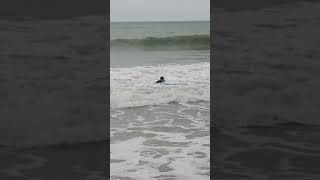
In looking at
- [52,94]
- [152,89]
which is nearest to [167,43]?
[152,89]

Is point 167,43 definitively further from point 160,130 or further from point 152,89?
point 160,130

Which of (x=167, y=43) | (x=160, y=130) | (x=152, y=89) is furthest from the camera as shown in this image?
(x=167, y=43)

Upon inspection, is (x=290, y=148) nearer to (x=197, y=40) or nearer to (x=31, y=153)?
(x=31, y=153)

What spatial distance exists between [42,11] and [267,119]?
1.70 metres

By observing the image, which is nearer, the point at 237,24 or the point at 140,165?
the point at 237,24

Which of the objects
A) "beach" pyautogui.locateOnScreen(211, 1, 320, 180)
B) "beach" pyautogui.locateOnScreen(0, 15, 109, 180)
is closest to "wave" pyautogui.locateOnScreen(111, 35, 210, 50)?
"beach" pyautogui.locateOnScreen(211, 1, 320, 180)

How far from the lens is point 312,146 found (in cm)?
298

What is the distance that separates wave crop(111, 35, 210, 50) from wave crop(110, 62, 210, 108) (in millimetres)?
13442

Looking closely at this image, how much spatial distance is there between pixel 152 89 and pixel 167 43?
1907 centimetres

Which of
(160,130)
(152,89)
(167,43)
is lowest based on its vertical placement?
(160,130)

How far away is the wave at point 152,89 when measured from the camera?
23.7 feet

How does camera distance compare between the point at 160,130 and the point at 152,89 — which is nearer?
the point at 160,130

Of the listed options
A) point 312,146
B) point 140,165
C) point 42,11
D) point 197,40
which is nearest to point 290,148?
point 312,146

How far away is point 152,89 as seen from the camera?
28.4ft
